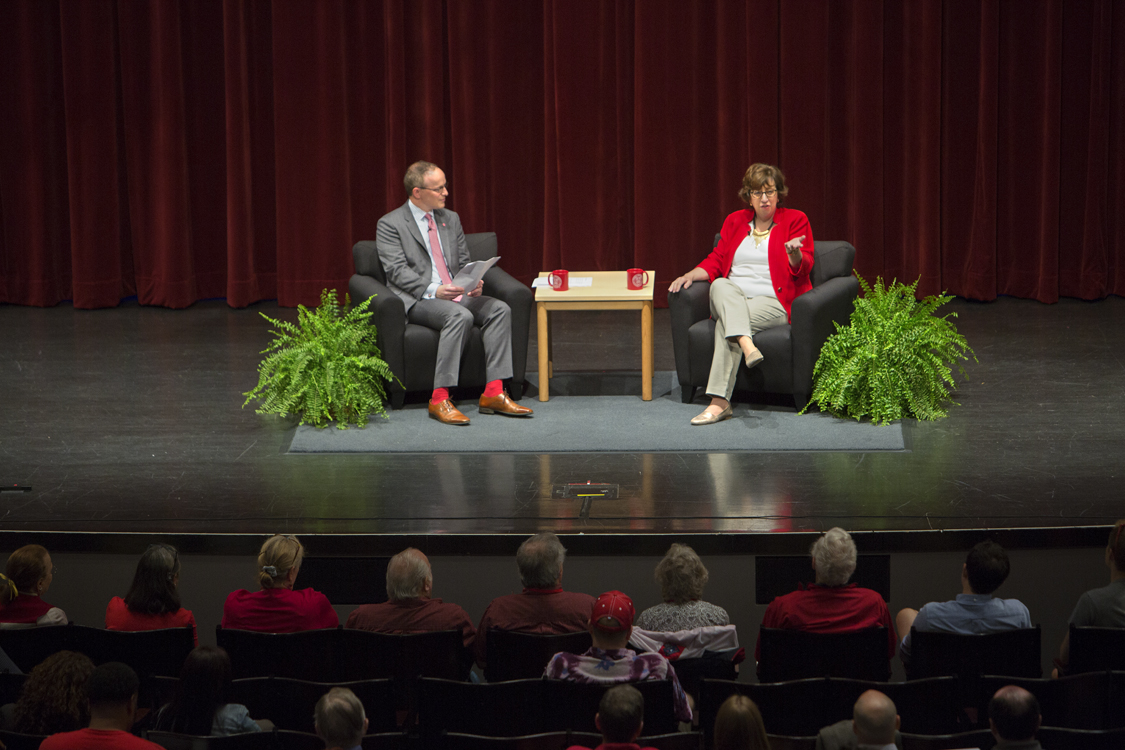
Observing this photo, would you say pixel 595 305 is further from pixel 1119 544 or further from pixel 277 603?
pixel 1119 544

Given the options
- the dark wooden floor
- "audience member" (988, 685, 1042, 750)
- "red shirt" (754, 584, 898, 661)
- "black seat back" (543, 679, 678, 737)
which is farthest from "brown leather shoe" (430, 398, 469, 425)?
"audience member" (988, 685, 1042, 750)

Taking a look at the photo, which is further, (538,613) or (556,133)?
(556,133)

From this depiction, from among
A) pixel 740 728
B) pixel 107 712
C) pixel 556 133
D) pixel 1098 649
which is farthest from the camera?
pixel 556 133

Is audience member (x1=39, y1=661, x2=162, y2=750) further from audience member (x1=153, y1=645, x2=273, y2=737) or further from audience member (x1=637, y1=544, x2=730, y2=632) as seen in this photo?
audience member (x1=637, y1=544, x2=730, y2=632)

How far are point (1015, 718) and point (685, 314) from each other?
Result: 10.8 feet

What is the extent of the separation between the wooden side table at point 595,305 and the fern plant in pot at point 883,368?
77 cm

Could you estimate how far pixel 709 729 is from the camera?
292 centimetres

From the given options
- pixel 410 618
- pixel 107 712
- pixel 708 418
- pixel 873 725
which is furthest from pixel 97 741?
pixel 708 418

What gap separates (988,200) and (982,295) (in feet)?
1.91

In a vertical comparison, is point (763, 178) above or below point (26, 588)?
above

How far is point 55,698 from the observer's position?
111 inches

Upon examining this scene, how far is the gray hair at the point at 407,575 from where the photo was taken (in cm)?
337

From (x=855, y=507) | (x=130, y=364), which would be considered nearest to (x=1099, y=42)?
(x=855, y=507)

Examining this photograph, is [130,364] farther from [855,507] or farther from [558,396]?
[855,507]
